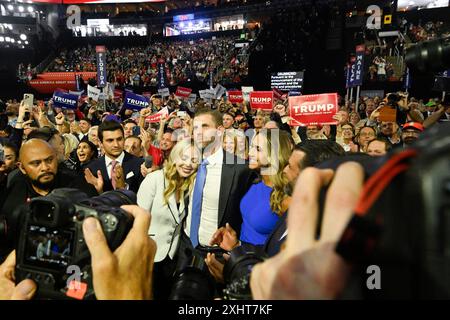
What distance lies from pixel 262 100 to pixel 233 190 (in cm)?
584

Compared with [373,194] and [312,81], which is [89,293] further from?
[312,81]

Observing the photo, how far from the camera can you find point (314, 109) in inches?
218

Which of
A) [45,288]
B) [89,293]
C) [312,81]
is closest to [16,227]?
[45,288]

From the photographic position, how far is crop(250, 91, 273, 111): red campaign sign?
823 centimetres

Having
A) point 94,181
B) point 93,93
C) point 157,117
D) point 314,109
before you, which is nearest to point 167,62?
point 93,93

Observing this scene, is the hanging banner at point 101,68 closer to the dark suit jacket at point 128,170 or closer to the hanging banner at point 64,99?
the hanging banner at point 64,99

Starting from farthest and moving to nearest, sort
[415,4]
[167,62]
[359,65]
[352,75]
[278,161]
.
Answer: [167,62]
[415,4]
[352,75]
[359,65]
[278,161]

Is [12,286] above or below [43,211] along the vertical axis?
below

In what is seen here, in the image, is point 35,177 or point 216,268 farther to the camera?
point 35,177

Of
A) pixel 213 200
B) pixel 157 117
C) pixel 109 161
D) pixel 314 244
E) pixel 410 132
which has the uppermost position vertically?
pixel 157 117

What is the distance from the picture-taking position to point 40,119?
18.8 feet

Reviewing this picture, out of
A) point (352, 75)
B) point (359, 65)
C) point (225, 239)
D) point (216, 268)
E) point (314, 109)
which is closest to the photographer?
point (216, 268)

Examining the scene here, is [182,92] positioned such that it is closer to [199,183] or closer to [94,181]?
[94,181]
